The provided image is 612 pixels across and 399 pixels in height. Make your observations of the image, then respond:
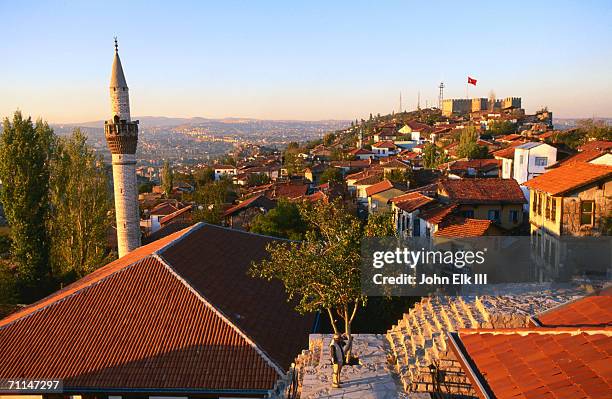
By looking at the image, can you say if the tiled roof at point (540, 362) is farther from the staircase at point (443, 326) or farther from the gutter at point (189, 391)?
the gutter at point (189, 391)

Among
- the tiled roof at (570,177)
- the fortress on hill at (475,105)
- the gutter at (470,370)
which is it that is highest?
the fortress on hill at (475,105)

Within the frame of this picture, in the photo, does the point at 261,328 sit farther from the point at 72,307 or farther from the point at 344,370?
the point at 72,307

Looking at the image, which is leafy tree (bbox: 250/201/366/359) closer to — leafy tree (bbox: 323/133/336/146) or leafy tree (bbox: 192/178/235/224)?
leafy tree (bbox: 192/178/235/224)

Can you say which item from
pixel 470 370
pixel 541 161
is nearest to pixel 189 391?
pixel 470 370

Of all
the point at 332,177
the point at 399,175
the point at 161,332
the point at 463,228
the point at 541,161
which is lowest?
the point at 332,177

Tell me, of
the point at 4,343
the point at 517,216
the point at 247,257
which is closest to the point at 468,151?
the point at 517,216

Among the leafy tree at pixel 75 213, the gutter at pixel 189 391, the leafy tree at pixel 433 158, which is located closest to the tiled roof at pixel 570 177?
the gutter at pixel 189 391

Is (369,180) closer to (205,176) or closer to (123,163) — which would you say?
(123,163)
